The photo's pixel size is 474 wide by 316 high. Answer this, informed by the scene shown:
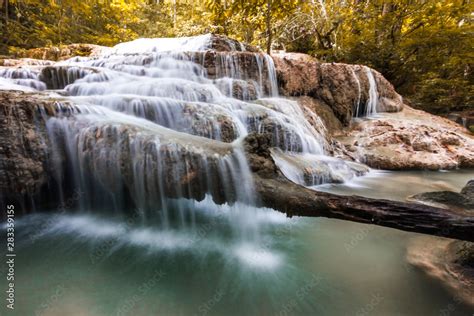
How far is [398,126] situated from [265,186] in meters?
7.15

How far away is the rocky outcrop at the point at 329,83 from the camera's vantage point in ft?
27.5

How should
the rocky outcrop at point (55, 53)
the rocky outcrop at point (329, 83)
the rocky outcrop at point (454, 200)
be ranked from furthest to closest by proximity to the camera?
1. the rocky outcrop at point (55, 53)
2. the rocky outcrop at point (329, 83)
3. the rocky outcrop at point (454, 200)

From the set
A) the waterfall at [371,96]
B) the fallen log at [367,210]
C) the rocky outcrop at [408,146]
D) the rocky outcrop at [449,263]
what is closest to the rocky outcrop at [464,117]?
the rocky outcrop at [408,146]

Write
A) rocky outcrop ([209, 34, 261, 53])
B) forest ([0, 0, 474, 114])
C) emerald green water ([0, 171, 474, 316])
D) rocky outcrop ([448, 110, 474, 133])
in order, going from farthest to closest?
rocky outcrop ([448, 110, 474, 133]) → forest ([0, 0, 474, 114]) → rocky outcrop ([209, 34, 261, 53]) → emerald green water ([0, 171, 474, 316])

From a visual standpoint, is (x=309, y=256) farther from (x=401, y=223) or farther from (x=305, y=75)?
(x=305, y=75)

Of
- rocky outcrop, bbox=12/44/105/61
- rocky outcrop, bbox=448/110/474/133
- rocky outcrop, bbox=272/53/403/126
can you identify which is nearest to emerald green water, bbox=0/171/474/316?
rocky outcrop, bbox=272/53/403/126

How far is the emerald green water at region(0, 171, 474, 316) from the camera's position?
90.2 inches

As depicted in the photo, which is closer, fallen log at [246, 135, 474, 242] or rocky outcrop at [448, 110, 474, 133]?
fallen log at [246, 135, 474, 242]

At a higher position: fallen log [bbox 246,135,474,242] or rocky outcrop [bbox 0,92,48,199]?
rocky outcrop [bbox 0,92,48,199]

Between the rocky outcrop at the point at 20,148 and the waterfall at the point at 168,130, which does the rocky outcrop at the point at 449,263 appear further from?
the rocky outcrop at the point at 20,148

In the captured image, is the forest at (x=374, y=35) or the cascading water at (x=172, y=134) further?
the forest at (x=374, y=35)

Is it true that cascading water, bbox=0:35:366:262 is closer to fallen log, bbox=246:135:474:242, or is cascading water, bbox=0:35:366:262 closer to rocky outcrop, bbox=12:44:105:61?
fallen log, bbox=246:135:474:242

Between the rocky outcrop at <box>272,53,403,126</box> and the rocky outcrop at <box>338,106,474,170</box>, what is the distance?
1.22 m

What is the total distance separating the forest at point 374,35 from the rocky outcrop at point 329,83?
1969 mm
